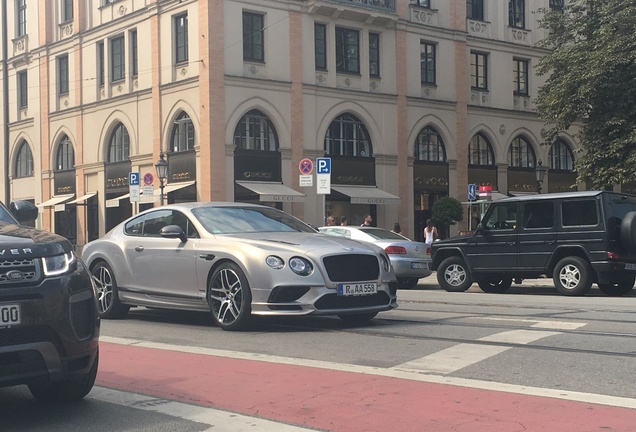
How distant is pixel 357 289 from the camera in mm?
9742

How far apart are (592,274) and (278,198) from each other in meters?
19.1

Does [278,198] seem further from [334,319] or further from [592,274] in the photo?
[334,319]

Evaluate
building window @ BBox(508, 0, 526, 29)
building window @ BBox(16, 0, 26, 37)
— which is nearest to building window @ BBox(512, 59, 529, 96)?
building window @ BBox(508, 0, 526, 29)

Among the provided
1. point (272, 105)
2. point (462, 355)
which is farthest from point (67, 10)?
point (462, 355)

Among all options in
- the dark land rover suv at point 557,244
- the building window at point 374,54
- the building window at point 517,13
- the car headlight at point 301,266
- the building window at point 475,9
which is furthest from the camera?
the building window at point 517,13

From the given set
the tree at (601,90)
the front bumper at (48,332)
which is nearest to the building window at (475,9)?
the tree at (601,90)

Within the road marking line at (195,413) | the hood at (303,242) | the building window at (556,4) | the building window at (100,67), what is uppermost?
the building window at (556,4)

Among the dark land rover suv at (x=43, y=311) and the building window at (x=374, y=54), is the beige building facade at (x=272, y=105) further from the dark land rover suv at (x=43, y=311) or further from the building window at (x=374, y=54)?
the dark land rover suv at (x=43, y=311)

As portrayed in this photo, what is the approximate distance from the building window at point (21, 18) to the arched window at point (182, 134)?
50.8 ft

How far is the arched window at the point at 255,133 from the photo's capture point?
34.3 meters

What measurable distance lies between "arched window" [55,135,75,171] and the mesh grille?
34.4 m

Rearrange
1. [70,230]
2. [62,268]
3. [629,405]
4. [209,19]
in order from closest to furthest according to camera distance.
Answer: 1. [62,268]
2. [629,405]
3. [209,19]
4. [70,230]

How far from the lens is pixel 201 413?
19.2 ft

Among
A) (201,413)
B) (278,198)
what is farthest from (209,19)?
(201,413)
